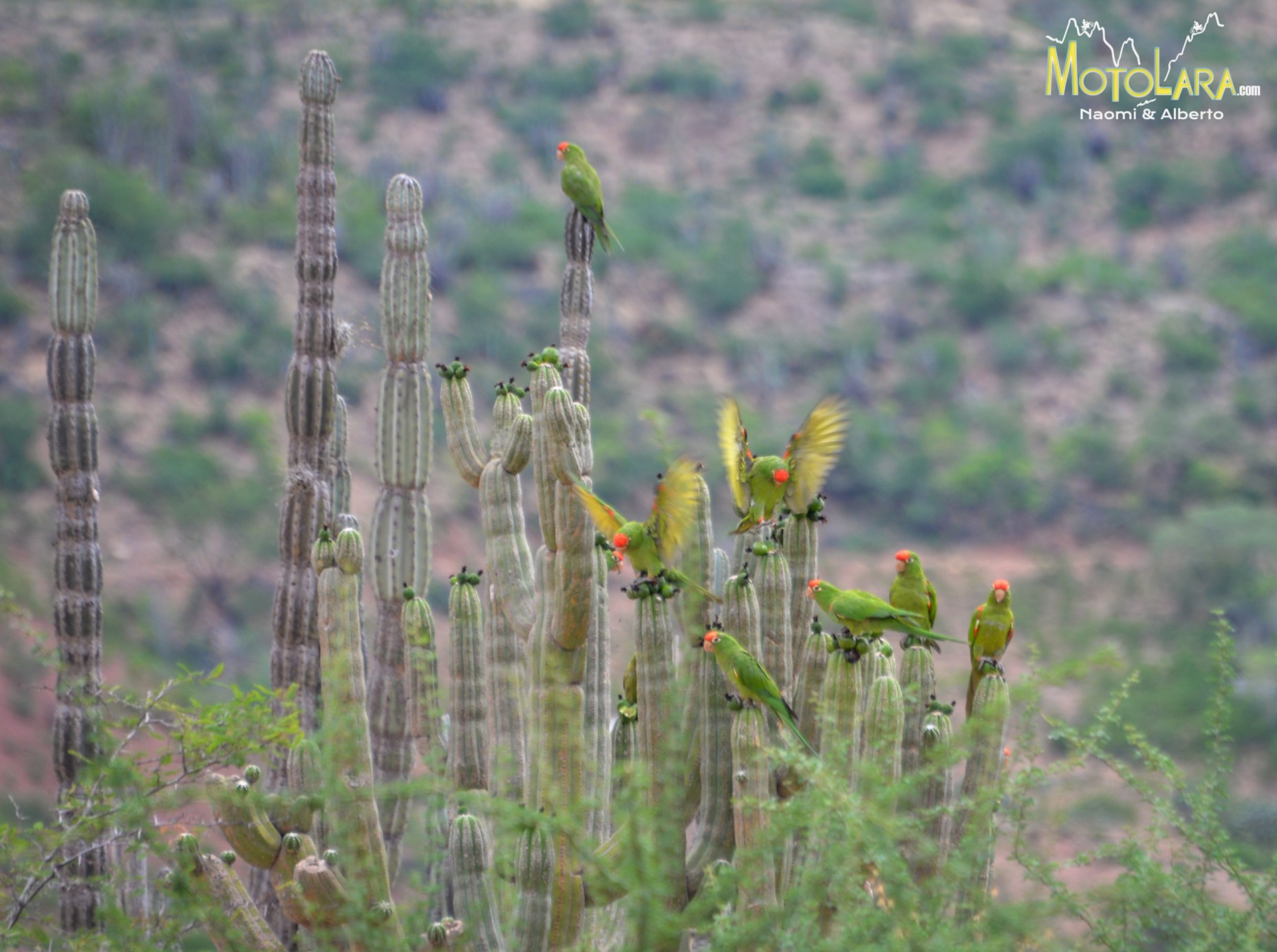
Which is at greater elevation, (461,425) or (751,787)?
(461,425)

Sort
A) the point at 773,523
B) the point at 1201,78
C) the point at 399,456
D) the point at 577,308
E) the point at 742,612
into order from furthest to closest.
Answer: the point at 1201,78 → the point at 399,456 → the point at 577,308 → the point at 773,523 → the point at 742,612

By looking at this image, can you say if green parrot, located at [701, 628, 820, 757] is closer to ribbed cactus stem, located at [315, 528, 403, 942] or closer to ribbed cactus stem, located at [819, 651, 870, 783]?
ribbed cactus stem, located at [819, 651, 870, 783]

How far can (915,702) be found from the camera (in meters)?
4.47

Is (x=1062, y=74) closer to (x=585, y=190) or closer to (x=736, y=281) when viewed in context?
(x=736, y=281)

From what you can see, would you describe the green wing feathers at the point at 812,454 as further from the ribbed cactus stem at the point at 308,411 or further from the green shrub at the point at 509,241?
the green shrub at the point at 509,241

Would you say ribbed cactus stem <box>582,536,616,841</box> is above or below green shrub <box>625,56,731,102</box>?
below

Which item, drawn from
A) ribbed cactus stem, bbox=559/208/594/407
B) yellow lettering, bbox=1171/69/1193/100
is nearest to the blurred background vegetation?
yellow lettering, bbox=1171/69/1193/100

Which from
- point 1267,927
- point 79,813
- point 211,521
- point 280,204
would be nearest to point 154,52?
point 280,204

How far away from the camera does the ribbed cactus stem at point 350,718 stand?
4.17 metres

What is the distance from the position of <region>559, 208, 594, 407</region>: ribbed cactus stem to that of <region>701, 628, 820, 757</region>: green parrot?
1.51 m

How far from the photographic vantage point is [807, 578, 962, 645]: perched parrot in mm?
4203

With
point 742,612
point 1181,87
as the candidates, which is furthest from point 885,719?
point 1181,87

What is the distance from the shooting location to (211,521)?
20.7 metres

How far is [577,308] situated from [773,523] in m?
1.20
